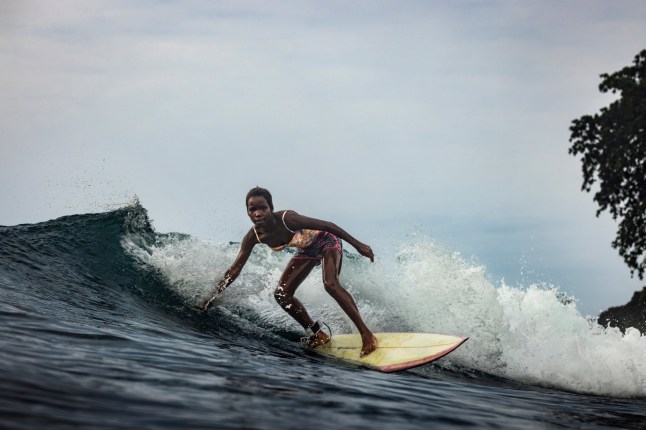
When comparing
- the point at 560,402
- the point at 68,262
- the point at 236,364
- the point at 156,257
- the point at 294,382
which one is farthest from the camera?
the point at 156,257

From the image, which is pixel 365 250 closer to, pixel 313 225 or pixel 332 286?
pixel 332 286

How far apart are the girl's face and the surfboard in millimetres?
1733

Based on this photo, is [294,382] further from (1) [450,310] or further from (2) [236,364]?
(1) [450,310]

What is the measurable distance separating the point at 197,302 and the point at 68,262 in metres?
2.34

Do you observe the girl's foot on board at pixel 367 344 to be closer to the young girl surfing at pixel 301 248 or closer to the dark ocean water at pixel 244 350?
the young girl surfing at pixel 301 248

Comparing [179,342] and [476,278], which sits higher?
[476,278]

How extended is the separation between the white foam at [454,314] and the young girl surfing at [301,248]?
4.94 feet

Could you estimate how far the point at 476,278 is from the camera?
37.1 ft

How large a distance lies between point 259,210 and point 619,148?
13.6 metres

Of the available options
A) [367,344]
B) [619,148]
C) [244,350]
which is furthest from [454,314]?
[619,148]

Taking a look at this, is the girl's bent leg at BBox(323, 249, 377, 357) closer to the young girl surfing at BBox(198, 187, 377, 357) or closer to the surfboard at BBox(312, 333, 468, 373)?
the young girl surfing at BBox(198, 187, 377, 357)

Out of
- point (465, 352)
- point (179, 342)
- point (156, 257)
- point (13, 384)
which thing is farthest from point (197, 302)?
point (13, 384)

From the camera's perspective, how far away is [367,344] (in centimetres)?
790

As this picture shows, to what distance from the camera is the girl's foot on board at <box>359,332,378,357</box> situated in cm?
787
